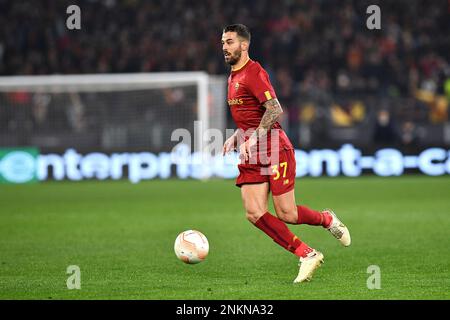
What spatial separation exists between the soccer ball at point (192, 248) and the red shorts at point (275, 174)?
0.70m

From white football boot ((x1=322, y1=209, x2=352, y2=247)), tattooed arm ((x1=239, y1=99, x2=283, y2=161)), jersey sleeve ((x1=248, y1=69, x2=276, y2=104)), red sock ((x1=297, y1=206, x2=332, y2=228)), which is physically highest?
jersey sleeve ((x1=248, y1=69, x2=276, y2=104))

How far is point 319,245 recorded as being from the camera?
10.4m

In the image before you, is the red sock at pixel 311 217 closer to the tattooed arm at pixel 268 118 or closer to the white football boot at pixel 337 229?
the white football boot at pixel 337 229

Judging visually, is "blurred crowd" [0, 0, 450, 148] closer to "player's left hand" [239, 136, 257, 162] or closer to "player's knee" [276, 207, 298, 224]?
"player's knee" [276, 207, 298, 224]

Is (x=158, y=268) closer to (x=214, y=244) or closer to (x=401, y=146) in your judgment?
(x=214, y=244)

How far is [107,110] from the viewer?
2308 cm

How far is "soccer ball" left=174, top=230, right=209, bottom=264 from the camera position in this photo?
8078mm

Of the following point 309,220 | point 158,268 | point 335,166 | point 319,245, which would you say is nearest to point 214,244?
point 319,245

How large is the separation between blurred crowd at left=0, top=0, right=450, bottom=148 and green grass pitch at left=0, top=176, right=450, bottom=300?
18.6 feet

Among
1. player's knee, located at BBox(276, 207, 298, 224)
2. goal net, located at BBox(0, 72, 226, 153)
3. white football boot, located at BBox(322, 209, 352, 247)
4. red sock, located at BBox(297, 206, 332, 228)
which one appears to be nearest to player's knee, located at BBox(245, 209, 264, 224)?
player's knee, located at BBox(276, 207, 298, 224)

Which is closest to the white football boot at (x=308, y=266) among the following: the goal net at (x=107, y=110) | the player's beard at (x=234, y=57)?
the player's beard at (x=234, y=57)

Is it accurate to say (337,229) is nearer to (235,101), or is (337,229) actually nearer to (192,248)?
(192,248)

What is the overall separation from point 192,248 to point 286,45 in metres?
18.2
